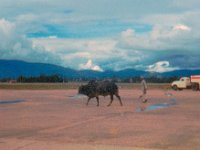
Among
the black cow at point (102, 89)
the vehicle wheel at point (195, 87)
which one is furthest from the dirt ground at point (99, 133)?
the vehicle wheel at point (195, 87)

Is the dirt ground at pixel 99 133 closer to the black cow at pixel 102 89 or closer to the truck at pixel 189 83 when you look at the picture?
the black cow at pixel 102 89

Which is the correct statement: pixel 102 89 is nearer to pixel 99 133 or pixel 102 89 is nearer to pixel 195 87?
pixel 99 133

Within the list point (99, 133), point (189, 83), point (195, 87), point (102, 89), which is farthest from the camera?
point (189, 83)

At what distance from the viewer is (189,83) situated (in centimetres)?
6275

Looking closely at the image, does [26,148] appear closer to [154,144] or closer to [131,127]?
[154,144]

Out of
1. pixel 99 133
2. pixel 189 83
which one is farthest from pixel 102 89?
pixel 189 83

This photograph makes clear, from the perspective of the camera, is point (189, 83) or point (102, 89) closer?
point (102, 89)

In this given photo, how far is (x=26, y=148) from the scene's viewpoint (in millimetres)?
11219

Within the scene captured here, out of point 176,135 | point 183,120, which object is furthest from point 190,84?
point 176,135

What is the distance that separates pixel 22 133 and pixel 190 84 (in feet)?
165

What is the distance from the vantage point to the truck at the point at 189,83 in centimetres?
6144

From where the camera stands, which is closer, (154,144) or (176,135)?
(154,144)

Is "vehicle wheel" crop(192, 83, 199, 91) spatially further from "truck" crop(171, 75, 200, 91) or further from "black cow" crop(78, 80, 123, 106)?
"black cow" crop(78, 80, 123, 106)

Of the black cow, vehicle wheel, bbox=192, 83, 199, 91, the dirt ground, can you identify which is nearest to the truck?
vehicle wheel, bbox=192, 83, 199, 91
